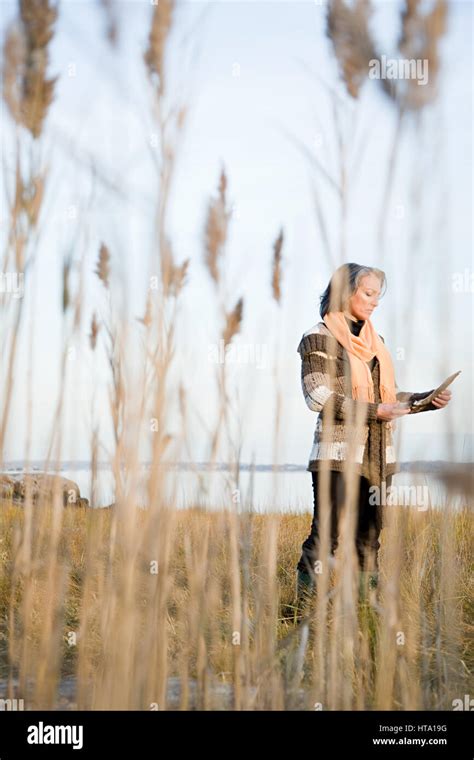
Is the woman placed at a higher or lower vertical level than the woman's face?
lower

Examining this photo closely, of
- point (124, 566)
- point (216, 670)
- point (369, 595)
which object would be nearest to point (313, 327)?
point (369, 595)

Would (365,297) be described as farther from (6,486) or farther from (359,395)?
(6,486)

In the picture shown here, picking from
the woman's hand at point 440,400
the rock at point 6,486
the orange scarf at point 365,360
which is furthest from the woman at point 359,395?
the rock at point 6,486

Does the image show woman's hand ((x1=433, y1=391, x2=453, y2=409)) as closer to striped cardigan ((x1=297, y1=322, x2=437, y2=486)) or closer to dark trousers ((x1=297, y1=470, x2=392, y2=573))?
striped cardigan ((x1=297, y1=322, x2=437, y2=486))

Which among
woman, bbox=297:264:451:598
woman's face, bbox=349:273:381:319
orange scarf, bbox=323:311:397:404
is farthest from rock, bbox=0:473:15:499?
woman's face, bbox=349:273:381:319

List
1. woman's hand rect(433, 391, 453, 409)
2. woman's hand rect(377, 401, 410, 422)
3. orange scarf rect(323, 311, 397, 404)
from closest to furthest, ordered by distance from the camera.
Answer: woman's hand rect(433, 391, 453, 409), woman's hand rect(377, 401, 410, 422), orange scarf rect(323, 311, 397, 404)

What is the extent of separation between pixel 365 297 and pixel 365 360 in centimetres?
20

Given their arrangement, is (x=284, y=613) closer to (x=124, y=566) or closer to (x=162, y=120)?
(x=124, y=566)

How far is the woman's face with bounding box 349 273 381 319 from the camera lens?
2449 mm

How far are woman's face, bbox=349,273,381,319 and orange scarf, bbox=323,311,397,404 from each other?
43mm

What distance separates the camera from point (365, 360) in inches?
100

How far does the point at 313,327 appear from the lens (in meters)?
2.58

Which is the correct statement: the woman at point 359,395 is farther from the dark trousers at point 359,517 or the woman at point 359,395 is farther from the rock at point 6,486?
the rock at point 6,486

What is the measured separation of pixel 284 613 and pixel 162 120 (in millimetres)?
1772
